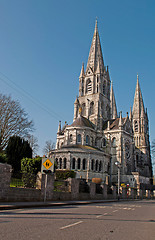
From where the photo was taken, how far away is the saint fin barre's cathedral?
166 feet

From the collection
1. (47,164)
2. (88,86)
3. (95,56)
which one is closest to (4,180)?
(47,164)

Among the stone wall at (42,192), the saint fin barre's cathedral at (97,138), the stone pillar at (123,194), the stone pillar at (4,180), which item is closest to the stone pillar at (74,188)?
the stone wall at (42,192)

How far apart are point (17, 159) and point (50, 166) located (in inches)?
679

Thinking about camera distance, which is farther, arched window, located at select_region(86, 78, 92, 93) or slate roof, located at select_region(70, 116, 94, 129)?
arched window, located at select_region(86, 78, 92, 93)

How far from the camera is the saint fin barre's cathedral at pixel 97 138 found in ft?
166

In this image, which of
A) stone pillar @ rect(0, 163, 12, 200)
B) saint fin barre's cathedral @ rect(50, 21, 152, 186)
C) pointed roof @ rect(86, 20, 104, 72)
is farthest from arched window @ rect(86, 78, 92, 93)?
stone pillar @ rect(0, 163, 12, 200)

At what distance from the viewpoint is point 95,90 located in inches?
2697

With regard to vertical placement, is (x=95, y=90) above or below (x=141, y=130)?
above

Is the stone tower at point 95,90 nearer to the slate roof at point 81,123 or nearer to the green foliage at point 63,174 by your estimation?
the slate roof at point 81,123

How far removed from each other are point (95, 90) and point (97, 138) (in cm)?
1486

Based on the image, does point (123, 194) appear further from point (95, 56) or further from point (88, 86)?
point (95, 56)

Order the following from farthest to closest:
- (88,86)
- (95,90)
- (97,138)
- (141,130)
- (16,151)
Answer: (141,130), (88,86), (95,90), (97,138), (16,151)

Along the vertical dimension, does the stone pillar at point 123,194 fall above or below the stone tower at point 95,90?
below

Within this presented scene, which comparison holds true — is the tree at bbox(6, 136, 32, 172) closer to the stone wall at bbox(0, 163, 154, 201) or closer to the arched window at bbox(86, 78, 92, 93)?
the stone wall at bbox(0, 163, 154, 201)
